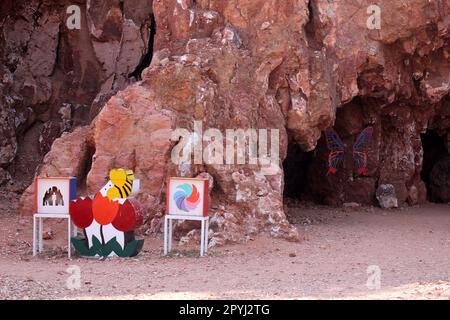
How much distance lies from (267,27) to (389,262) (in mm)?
4163

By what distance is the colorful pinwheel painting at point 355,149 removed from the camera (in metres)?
14.6

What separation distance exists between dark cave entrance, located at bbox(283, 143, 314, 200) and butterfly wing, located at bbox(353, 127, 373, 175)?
6.03 feet

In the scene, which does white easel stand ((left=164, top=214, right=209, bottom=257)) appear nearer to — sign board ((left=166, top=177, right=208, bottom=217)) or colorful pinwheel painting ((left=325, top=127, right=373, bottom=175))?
sign board ((left=166, top=177, right=208, bottom=217))

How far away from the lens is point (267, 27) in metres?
10.4

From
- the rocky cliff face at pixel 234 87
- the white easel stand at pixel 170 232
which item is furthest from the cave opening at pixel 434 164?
the white easel stand at pixel 170 232

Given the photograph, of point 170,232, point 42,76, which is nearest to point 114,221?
point 170,232

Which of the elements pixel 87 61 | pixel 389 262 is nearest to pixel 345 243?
pixel 389 262

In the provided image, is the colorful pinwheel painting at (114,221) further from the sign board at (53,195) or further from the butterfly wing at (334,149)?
the butterfly wing at (334,149)

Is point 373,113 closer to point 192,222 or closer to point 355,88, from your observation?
point 355,88

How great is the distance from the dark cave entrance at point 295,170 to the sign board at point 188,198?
819cm

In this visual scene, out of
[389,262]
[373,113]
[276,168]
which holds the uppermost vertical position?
[373,113]

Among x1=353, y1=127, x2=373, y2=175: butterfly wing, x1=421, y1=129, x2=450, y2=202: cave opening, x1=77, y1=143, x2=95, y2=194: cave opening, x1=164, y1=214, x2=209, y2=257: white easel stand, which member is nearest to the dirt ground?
x1=164, y1=214, x2=209, y2=257: white easel stand

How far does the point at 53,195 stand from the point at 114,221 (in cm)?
94

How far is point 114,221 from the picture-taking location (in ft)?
27.1
